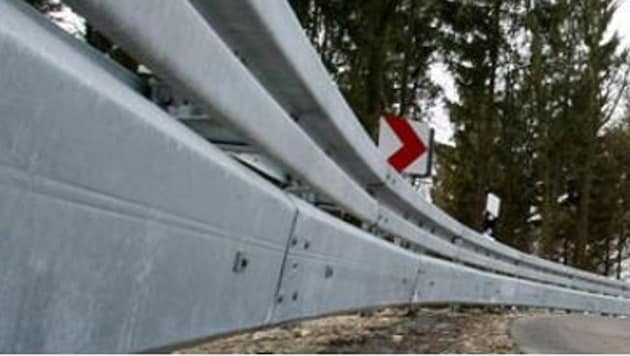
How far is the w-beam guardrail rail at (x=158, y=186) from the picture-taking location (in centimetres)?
144

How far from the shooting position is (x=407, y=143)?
7.91 m

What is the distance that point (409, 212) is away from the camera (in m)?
5.80

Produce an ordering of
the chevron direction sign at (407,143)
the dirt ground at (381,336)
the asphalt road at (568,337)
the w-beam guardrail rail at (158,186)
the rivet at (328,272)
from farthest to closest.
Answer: the chevron direction sign at (407,143) → the asphalt road at (568,337) → the dirt ground at (381,336) → the rivet at (328,272) → the w-beam guardrail rail at (158,186)

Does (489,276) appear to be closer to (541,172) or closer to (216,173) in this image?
(216,173)

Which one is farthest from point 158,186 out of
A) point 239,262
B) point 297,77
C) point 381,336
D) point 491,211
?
point 491,211

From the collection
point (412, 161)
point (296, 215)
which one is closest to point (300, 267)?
point (296, 215)

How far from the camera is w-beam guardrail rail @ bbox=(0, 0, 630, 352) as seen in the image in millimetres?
1437

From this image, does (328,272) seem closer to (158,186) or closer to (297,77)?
(297,77)

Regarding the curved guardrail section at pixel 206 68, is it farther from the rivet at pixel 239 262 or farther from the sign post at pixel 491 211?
the sign post at pixel 491 211

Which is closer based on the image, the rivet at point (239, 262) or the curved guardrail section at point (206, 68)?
the curved guardrail section at point (206, 68)

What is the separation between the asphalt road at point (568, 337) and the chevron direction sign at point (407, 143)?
63.9 inches

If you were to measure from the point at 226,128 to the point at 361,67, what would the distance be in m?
17.5

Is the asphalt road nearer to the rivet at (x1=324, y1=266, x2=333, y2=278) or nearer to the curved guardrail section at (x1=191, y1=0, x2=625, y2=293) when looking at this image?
the curved guardrail section at (x1=191, y1=0, x2=625, y2=293)

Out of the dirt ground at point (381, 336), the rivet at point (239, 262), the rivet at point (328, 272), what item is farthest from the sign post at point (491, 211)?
the rivet at point (239, 262)
